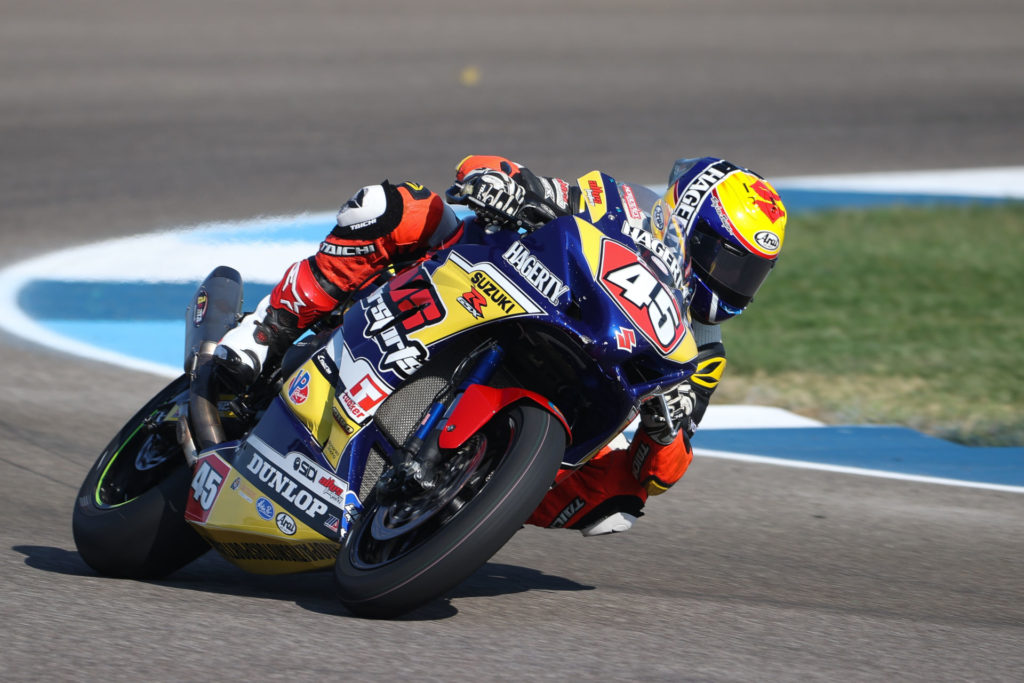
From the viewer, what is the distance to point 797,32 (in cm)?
2442

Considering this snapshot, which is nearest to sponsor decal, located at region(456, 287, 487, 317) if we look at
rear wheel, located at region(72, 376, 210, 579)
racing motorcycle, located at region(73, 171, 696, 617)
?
racing motorcycle, located at region(73, 171, 696, 617)

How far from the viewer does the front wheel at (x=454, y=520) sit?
148 inches

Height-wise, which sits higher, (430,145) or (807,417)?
(430,145)

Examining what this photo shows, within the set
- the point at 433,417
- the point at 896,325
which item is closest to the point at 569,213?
the point at 433,417

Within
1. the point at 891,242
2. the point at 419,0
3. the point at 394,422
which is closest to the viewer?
the point at 394,422

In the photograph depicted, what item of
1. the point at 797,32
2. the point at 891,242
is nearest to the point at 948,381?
the point at 891,242

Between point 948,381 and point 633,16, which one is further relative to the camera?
point 633,16

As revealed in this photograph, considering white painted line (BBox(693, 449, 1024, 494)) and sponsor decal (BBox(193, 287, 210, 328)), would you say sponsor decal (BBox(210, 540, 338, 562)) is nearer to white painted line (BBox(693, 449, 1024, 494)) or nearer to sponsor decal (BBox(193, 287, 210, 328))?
sponsor decal (BBox(193, 287, 210, 328))

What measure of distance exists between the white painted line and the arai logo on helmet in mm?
2463

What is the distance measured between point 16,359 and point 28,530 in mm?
2995

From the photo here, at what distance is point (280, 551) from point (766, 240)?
173 cm

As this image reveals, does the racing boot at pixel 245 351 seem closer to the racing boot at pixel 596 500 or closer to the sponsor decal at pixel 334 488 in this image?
the sponsor decal at pixel 334 488

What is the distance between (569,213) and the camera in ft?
14.7

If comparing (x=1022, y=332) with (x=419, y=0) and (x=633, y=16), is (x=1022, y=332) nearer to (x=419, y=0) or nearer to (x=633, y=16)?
(x=633, y=16)
